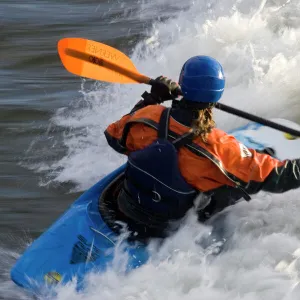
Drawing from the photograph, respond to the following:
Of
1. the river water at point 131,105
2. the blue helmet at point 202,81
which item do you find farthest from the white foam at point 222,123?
the blue helmet at point 202,81

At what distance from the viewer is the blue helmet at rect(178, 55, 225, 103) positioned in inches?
147

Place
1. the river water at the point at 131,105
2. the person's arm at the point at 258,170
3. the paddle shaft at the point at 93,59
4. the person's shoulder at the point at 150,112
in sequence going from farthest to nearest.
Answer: the paddle shaft at the point at 93,59, the river water at the point at 131,105, the person's shoulder at the point at 150,112, the person's arm at the point at 258,170

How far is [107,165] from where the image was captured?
6621 millimetres

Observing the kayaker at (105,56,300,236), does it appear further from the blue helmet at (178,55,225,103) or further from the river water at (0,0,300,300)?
the river water at (0,0,300,300)

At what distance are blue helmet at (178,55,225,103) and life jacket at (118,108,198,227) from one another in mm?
172

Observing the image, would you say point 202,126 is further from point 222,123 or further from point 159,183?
point 222,123

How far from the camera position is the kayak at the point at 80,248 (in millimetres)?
4105

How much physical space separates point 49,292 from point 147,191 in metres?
0.83

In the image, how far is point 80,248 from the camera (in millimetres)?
4211

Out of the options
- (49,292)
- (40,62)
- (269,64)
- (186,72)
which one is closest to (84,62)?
(186,72)

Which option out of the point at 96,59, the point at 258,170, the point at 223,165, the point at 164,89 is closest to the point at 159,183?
the point at 223,165

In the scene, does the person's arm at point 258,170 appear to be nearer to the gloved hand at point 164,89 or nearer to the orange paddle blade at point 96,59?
the gloved hand at point 164,89

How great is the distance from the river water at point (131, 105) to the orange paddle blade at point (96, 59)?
1.29 meters

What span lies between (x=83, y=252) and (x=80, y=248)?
0.04 metres
